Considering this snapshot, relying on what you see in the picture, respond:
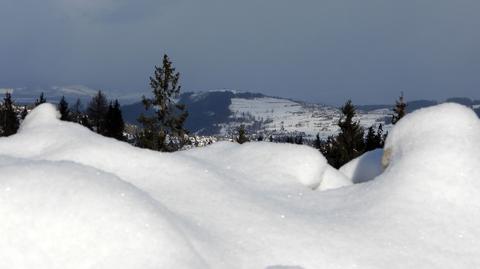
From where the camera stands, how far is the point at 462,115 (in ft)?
33.4

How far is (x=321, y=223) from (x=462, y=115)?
15.4 ft

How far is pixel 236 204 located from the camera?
802cm

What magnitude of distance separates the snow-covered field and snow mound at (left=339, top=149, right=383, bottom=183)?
5.48 ft

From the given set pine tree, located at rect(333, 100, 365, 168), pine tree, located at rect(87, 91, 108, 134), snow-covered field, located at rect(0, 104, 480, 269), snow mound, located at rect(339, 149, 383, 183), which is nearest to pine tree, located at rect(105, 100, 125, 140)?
pine tree, located at rect(87, 91, 108, 134)

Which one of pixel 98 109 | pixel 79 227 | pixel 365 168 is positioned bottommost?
pixel 98 109

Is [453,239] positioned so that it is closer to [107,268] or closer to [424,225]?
[424,225]

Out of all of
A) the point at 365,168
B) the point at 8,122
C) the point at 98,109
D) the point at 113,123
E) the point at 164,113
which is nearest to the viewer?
the point at 365,168

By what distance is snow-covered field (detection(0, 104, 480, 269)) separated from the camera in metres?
5.58

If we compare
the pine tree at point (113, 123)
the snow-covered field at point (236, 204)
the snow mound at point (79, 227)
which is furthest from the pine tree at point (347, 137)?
the snow mound at point (79, 227)

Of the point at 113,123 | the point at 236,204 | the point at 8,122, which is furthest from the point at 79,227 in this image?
the point at 8,122

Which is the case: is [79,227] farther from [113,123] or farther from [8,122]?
[8,122]

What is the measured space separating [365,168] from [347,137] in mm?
51024

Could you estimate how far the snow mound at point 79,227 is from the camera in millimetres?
5398

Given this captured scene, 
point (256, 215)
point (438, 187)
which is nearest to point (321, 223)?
point (256, 215)
